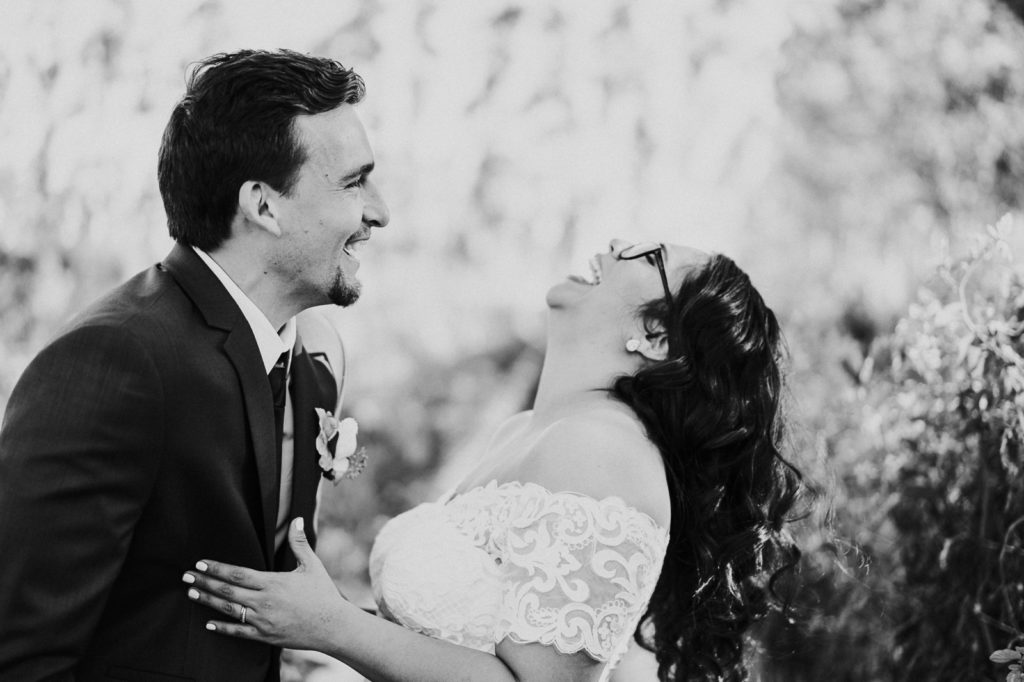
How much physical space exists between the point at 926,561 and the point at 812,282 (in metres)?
2.23

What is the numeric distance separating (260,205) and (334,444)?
25.3 inches

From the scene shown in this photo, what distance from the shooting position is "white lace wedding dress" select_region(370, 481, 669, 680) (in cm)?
237

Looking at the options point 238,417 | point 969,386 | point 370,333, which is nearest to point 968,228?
point 969,386

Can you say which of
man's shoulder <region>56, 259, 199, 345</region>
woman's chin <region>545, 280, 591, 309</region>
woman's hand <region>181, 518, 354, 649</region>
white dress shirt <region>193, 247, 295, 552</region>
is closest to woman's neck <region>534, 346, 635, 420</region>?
woman's chin <region>545, 280, 591, 309</region>

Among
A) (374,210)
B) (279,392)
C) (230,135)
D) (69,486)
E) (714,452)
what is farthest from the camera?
(714,452)

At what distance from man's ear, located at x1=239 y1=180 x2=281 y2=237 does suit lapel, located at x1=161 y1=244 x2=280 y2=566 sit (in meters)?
0.16

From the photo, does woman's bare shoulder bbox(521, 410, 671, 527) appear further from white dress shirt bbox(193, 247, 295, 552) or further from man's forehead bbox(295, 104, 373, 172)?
man's forehead bbox(295, 104, 373, 172)

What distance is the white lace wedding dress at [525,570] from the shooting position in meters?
2.37

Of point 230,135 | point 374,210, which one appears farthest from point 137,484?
point 374,210

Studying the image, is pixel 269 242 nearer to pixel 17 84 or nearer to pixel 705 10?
pixel 17 84

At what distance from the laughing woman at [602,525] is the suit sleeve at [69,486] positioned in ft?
0.69

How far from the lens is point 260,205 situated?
2.35m

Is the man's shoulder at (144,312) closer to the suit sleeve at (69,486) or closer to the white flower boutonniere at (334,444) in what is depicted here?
the suit sleeve at (69,486)

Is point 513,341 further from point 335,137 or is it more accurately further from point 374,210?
point 335,137
